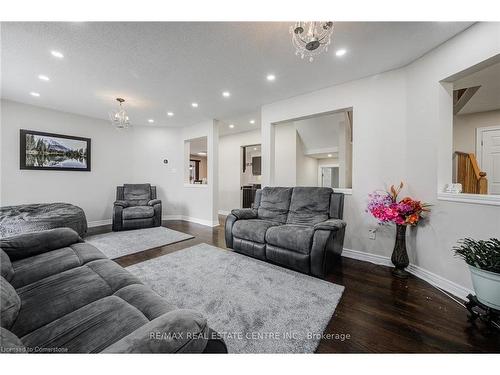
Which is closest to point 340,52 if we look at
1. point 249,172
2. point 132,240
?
point 132,240

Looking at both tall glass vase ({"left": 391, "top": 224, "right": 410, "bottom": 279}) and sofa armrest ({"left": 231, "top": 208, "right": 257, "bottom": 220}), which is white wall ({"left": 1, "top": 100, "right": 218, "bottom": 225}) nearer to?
sofa armrest ({"left": 231, "top": 208, "right": 257, "bottom": 220})

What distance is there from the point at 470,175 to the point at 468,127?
169 centimetres

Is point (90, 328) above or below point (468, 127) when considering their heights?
below

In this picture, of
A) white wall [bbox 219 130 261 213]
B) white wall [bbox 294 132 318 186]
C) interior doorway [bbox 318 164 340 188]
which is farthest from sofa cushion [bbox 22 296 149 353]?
interior doorway [bbox 318 164 340 188]

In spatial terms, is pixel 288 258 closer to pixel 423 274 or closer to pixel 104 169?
pixel 423 274

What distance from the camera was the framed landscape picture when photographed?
389cm

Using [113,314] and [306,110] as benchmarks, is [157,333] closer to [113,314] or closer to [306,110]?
[113,314]

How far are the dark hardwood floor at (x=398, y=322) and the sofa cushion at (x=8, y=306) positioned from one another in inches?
62.7

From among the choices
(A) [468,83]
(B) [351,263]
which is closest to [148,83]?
(B) [351,263]

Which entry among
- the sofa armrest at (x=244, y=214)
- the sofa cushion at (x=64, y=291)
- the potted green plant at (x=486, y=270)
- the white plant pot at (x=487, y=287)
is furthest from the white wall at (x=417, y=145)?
the sofa cushion at (x=64, y=291)

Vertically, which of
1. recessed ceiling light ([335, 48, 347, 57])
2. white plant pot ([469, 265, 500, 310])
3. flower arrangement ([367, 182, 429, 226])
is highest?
recessed ceiling light ([335, 48, 347, 57])

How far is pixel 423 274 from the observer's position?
2240 mm

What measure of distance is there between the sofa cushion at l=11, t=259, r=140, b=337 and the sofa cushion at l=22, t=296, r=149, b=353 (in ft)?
0.21
